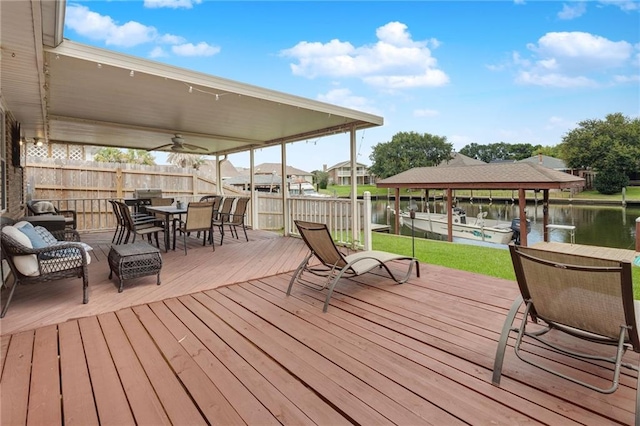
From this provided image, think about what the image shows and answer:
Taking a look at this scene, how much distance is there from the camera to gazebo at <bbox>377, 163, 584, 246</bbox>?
12.3 metres

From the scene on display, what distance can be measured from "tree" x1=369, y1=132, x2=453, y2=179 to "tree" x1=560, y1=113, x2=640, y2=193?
1272 centimetres

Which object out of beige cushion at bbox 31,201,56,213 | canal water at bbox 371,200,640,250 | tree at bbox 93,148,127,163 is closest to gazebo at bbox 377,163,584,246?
canal water at bbox 371,200,640,250

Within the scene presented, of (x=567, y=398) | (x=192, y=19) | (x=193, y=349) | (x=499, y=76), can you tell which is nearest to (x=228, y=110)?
(x=193, y=349)

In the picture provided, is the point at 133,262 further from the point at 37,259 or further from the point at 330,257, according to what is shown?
the point at 330,257

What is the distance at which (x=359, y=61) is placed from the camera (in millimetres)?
18109

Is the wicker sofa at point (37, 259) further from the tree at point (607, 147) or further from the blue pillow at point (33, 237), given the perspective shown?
the tree at point (607, 147)

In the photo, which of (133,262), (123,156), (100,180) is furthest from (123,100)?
(123,156)

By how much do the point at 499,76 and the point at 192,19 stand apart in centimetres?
1960

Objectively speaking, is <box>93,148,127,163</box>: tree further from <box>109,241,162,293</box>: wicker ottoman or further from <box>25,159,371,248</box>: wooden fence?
<box>109,241,162,293</box>: wicker ottoman

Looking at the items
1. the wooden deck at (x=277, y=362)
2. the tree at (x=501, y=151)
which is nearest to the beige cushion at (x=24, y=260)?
the wooden deck at (x=277, y=362)

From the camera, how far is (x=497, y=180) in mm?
13648

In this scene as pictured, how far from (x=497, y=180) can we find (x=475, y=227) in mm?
2564

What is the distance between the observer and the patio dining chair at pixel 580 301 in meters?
1.70

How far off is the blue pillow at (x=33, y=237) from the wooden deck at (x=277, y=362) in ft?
2.00
